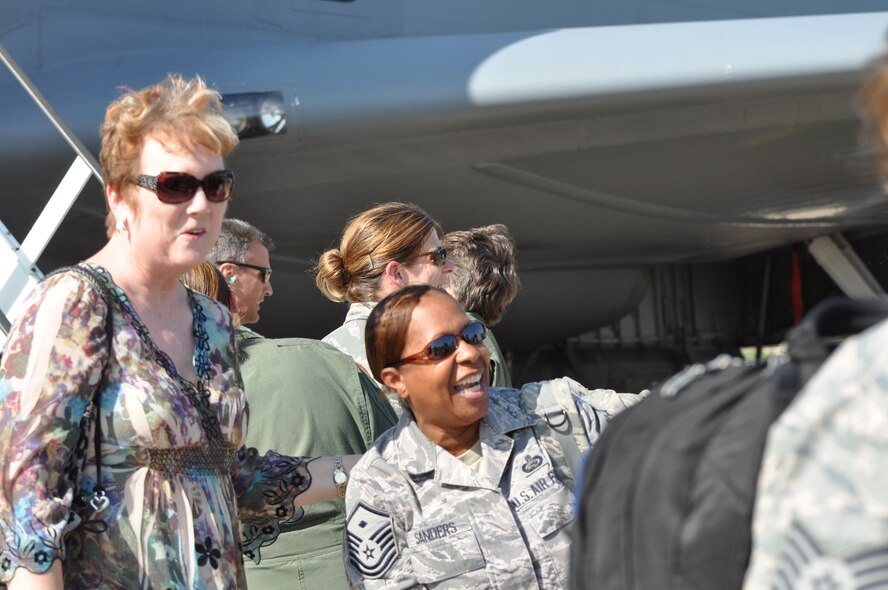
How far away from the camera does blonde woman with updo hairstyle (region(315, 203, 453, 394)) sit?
306cm

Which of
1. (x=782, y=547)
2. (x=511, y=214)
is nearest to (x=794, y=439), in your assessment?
(x=782, y=547)

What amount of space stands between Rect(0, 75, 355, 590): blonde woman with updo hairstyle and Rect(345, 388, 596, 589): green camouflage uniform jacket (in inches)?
9.9

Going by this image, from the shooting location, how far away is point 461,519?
2068 mm

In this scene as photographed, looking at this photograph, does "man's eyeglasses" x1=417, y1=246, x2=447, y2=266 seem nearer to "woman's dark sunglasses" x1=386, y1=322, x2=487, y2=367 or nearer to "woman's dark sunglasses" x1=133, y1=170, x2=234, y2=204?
"woman's dark sunglasses" x1=386, y1=322, x2=487, y2=367

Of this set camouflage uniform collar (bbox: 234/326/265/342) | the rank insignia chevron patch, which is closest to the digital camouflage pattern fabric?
the rank insignia chevron patch

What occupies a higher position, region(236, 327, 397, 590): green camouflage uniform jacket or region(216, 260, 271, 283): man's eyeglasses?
region(216, 260, 271, 283): man's eyeglasses

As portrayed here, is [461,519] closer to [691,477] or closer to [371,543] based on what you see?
[371,543]

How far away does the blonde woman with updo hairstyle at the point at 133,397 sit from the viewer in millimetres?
1827

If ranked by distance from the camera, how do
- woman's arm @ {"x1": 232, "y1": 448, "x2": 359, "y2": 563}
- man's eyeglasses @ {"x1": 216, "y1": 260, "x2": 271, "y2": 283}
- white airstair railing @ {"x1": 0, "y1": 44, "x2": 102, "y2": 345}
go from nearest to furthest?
woman's arm @ {"x1": 232, "y1": 448, "x2": 359, "y2": 563} < white airstair railing @ {"x1": 0, "y1": 44, "x2": 102, "y2": 345} < man's eyeglasses @ {"x1": 216, "y1": 260, "x2": 271, "y2": 283}

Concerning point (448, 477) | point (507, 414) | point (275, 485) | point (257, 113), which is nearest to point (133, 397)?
point (275, 485)

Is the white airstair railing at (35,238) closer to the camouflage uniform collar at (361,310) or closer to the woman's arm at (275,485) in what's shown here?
the camouflage uniform collar at (361,310)

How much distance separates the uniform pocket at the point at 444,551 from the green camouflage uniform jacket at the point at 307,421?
2.51 ft

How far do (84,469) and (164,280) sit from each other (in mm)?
386

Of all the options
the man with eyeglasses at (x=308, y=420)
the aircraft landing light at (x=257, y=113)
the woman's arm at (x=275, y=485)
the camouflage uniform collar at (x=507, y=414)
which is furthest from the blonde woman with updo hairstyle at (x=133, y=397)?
the aircraft landing light at (x=257, y=113)
